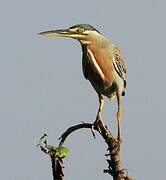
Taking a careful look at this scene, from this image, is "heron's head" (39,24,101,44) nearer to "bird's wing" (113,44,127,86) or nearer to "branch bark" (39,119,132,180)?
"bird's wing" (113,44,127,86)

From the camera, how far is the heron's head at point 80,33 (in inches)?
270

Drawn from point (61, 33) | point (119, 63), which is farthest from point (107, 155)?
point (119, 63)

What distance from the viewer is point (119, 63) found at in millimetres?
7887

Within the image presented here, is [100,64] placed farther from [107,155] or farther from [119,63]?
[107,155]

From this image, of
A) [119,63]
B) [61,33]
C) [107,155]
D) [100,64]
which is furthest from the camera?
[119,63]

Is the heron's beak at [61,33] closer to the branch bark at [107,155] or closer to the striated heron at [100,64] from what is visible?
the striated heron at [100,64]

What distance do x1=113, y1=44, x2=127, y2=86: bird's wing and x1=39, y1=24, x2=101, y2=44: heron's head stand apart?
50 centimetres

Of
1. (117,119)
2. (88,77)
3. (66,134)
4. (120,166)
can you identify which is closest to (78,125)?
(66,134)

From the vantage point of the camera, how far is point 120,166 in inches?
201

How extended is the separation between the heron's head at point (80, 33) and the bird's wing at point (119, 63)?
1.63ft

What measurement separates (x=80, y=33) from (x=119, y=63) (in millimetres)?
1039

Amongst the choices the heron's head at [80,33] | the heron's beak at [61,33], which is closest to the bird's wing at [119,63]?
the heron's head at [80,33]

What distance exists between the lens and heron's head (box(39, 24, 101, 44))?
685 centimetres

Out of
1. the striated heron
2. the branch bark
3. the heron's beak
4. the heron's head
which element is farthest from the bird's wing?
the branch bark
